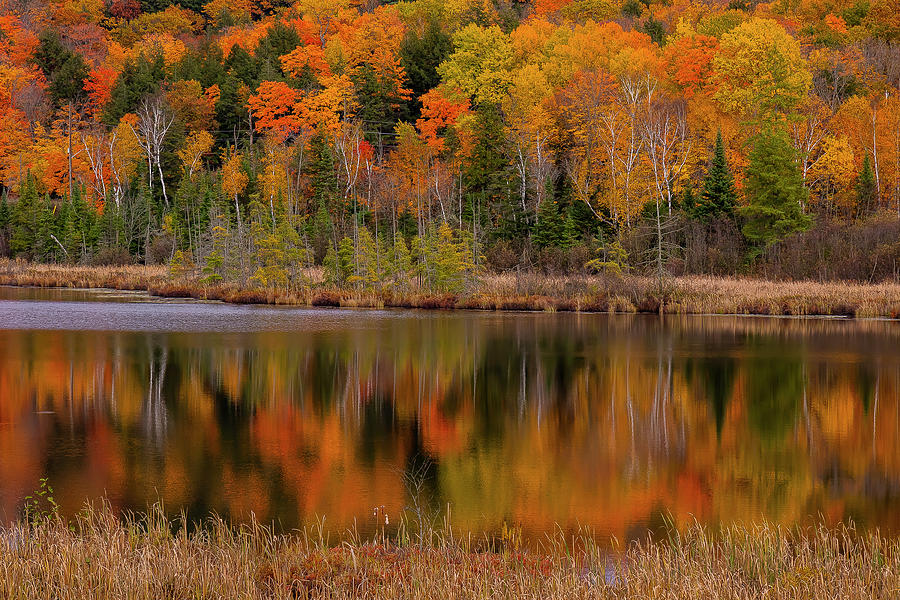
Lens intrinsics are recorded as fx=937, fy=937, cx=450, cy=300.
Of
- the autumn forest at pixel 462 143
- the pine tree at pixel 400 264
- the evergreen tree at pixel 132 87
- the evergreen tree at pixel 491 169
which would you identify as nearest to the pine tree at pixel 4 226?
the autumn forest at pixel 462 143

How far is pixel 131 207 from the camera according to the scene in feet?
256

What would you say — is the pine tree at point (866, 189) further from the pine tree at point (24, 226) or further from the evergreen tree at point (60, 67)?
the evergreen tree at point (60, 67)

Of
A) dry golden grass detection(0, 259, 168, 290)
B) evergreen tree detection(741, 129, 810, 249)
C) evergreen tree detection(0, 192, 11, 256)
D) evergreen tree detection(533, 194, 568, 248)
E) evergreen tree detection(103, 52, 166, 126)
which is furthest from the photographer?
evergreen tree detection(103, 52, 166, 126)

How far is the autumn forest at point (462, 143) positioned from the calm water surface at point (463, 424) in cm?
1769

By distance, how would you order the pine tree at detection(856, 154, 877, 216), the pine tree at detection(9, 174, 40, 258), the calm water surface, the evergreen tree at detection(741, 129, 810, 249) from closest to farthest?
the calm water surface, the evergreen tree at detection(741, 129, 810, 249), the pine tree at detection(856, 154, 877, 216), the pine tree at detection(9, 174, 40, 258)

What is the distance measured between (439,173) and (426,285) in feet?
86.0

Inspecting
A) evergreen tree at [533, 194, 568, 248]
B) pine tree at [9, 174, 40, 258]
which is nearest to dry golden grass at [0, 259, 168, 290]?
pine tree at [9, 174, 40, 258]

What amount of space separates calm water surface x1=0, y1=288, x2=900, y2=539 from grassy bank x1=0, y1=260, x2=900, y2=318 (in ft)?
19.5

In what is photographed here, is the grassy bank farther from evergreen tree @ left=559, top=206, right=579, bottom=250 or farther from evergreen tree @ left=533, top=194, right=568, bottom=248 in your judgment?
evergreen tree @ left=533, top=194, right=568, bottom=248

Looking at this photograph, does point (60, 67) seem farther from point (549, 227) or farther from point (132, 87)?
point (549, 227)

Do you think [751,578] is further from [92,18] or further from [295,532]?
[92,18]

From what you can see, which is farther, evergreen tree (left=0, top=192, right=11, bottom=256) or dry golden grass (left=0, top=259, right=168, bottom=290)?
evergreen tree (left=0, top=192, right=11, bottom=256)

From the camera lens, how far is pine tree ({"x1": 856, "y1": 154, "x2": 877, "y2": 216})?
59.9 metres

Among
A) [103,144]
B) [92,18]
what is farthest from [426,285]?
[92,18]
